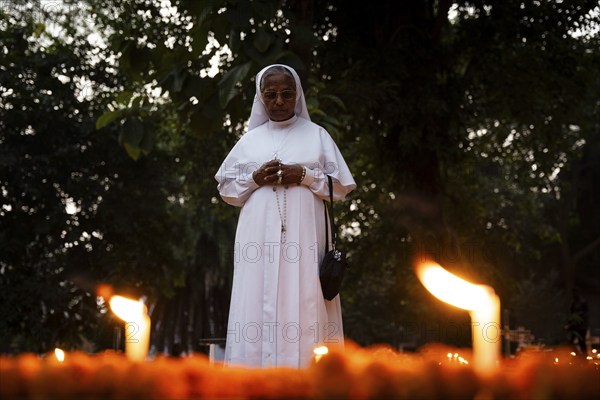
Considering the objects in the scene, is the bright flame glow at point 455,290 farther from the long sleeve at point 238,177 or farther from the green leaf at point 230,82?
the green leaf at point 230,82

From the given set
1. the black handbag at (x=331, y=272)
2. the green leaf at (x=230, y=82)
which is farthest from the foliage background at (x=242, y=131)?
the black handbag at (x=331, y=272)

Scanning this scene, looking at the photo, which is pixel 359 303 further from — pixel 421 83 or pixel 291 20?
pixel 291 20

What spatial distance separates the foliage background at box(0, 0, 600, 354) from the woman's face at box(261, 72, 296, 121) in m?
4.14

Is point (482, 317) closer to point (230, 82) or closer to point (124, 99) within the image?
point (230, 82)

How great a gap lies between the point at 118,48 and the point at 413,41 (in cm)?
637

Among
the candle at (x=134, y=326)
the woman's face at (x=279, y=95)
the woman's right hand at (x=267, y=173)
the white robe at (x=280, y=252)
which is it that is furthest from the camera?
the woman's face at (x=279, y=95)

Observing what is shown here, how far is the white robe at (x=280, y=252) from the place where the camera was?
5480mm

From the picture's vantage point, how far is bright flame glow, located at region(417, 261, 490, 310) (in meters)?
2.36

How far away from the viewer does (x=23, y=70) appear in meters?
19.0

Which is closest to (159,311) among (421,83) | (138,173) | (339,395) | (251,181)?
(138,173)

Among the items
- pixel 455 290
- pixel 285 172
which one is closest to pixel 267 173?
pixel 285 172

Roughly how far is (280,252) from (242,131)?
437 inches

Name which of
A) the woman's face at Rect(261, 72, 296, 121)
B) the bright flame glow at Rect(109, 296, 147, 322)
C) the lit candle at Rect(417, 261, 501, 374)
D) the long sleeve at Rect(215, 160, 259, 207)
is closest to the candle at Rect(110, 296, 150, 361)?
the bright flame glow at Rect(109, 296, 147, 322)

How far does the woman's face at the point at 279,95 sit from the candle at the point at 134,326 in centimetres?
254
